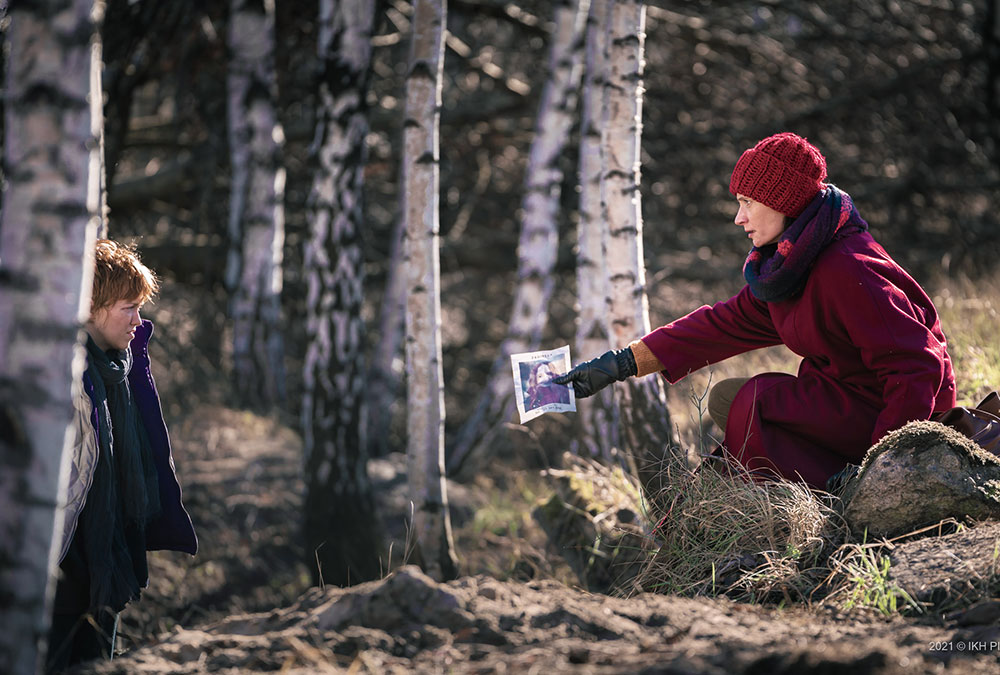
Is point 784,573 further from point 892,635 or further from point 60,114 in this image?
point 60,114

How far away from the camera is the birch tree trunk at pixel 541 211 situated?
7012 millimetres

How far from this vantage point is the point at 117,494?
2975 mm

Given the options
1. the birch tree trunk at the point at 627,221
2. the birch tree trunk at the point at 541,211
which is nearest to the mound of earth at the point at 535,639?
the birch tree trunk at the point at 627,221

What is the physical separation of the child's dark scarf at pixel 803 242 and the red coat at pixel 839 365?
0.18ft

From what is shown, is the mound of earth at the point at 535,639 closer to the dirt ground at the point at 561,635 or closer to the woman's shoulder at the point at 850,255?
the dirt ground at the point at 561,635

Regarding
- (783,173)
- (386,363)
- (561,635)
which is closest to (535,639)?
(561,635)

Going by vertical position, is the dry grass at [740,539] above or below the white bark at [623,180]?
below

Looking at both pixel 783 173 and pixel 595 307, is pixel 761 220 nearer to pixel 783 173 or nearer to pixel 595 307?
pixel 783 173

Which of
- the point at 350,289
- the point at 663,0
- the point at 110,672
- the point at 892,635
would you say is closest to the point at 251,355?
the point at 350,289

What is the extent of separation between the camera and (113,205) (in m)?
9.09

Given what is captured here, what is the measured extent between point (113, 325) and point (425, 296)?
190 cm

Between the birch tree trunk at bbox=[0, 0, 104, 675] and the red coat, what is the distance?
2.42 meters

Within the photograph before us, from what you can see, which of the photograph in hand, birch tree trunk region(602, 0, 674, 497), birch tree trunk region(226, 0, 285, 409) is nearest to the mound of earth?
the photograph in hand

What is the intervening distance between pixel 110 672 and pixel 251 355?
20.3ft
